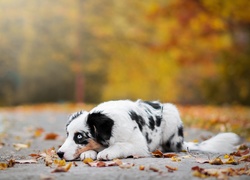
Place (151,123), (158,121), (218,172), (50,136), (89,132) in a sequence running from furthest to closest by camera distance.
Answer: (50,136) → (158,121) → (151,123) → (89,132) → (218,172)

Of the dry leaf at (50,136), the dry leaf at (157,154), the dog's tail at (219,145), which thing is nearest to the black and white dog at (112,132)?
the dry leaf at (157,154)

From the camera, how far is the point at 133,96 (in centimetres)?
3055

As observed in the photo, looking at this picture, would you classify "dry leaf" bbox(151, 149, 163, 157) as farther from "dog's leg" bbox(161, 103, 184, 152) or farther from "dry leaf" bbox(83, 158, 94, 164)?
"dry leaf" bbox(83, 158, 94, 164)

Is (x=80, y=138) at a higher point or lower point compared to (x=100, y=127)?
lower

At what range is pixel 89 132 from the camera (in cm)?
607

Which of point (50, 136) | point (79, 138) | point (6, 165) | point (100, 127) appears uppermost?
point (100, 127)

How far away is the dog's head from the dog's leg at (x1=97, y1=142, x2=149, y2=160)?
0.18 m

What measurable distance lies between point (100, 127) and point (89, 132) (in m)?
0.14

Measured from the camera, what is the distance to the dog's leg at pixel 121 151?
5883 millimetres

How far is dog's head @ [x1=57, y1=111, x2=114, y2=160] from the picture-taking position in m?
6.01

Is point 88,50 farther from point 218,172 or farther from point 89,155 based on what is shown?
point 218,172

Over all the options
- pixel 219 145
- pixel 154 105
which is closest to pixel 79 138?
pixel 154 105

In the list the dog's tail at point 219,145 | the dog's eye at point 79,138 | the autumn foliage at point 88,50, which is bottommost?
the dog's tail at point 219,145

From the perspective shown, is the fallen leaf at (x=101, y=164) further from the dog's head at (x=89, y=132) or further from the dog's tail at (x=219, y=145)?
the dog's tail at (x=219, y=145)
